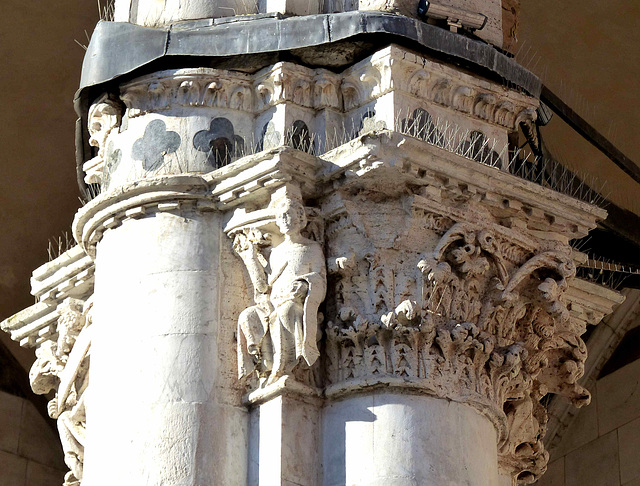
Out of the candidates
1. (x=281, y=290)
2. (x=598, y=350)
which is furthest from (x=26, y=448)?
(x=281, y=290)

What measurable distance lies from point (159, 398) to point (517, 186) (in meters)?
1.94

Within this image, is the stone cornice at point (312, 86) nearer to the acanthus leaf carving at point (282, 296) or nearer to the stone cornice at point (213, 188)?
the stone cornice at point (213, 188)

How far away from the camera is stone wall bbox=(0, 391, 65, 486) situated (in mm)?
11828

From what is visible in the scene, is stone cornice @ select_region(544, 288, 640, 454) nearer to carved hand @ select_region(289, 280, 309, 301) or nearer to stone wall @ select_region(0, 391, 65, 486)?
stone wall @ select_region(0, 391, 65, 486)

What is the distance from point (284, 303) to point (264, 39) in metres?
1.44

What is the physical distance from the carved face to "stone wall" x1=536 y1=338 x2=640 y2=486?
423 cm

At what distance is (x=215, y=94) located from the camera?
8.91 metres

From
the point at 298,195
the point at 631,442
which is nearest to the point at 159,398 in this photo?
the point at 298,195

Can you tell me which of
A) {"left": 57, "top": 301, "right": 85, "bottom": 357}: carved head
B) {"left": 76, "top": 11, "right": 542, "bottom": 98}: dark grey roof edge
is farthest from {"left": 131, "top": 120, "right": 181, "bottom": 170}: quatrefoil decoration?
{"left": 57, "top": 301, "right": 85, "bottom": 357}: carved head

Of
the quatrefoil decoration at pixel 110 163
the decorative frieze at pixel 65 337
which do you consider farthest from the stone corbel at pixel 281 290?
the decorative frieze at pixel 65 337

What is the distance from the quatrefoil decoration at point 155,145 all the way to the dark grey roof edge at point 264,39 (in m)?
0.33

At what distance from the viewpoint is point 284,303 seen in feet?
26.9

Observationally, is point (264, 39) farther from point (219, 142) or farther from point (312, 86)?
point (219, 142)

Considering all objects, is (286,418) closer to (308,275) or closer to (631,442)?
(308,275)
